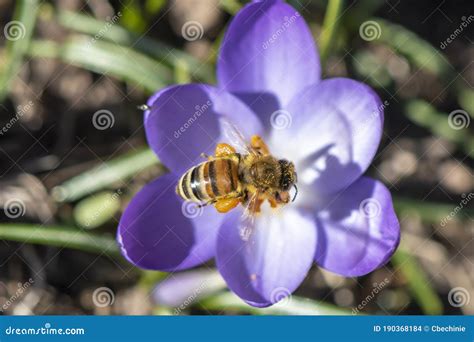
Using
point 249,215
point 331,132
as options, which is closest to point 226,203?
point 249,215

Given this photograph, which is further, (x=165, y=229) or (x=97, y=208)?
(x=97, y=208)

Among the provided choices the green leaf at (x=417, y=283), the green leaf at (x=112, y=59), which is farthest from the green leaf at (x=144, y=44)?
the green leaf at (x=417, y=283)

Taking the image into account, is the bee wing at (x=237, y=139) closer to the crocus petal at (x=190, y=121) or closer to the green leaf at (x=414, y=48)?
the crocus petal at (x=190, y=121)

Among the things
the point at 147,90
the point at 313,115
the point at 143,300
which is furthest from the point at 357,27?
the point at 143,300

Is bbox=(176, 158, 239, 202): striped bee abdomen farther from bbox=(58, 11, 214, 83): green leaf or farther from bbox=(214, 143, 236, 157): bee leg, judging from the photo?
bbox=(58, 11, 214, 83): green leaf

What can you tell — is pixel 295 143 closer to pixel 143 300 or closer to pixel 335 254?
pixel 335 254

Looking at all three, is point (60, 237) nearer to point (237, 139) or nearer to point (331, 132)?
point (237, 139)
